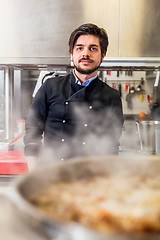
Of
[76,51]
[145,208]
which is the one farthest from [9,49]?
[145,208]

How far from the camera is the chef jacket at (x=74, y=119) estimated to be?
2.14m

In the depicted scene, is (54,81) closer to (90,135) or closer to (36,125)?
(36,125)

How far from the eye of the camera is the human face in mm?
2031

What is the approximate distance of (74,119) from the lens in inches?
85.4

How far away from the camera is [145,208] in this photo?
634mm

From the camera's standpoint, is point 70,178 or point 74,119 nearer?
point 70,178

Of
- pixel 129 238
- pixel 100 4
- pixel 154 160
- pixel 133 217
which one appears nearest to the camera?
pixel 129 238

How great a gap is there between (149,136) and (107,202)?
1603mm

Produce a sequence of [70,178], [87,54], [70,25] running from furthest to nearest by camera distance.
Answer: [70,25]
[87,54]
[70,178]

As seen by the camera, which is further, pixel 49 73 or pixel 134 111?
pixel 134 111

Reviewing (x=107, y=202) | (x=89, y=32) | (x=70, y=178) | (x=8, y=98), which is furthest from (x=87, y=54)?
(x=107, y=202)

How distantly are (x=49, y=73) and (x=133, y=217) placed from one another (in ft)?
7.77

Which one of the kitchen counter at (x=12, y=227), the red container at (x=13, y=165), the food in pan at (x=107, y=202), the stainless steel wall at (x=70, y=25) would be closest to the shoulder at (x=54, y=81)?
the stainless steel wall at (x=70, y=25)

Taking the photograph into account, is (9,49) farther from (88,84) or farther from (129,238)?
(129,238)
